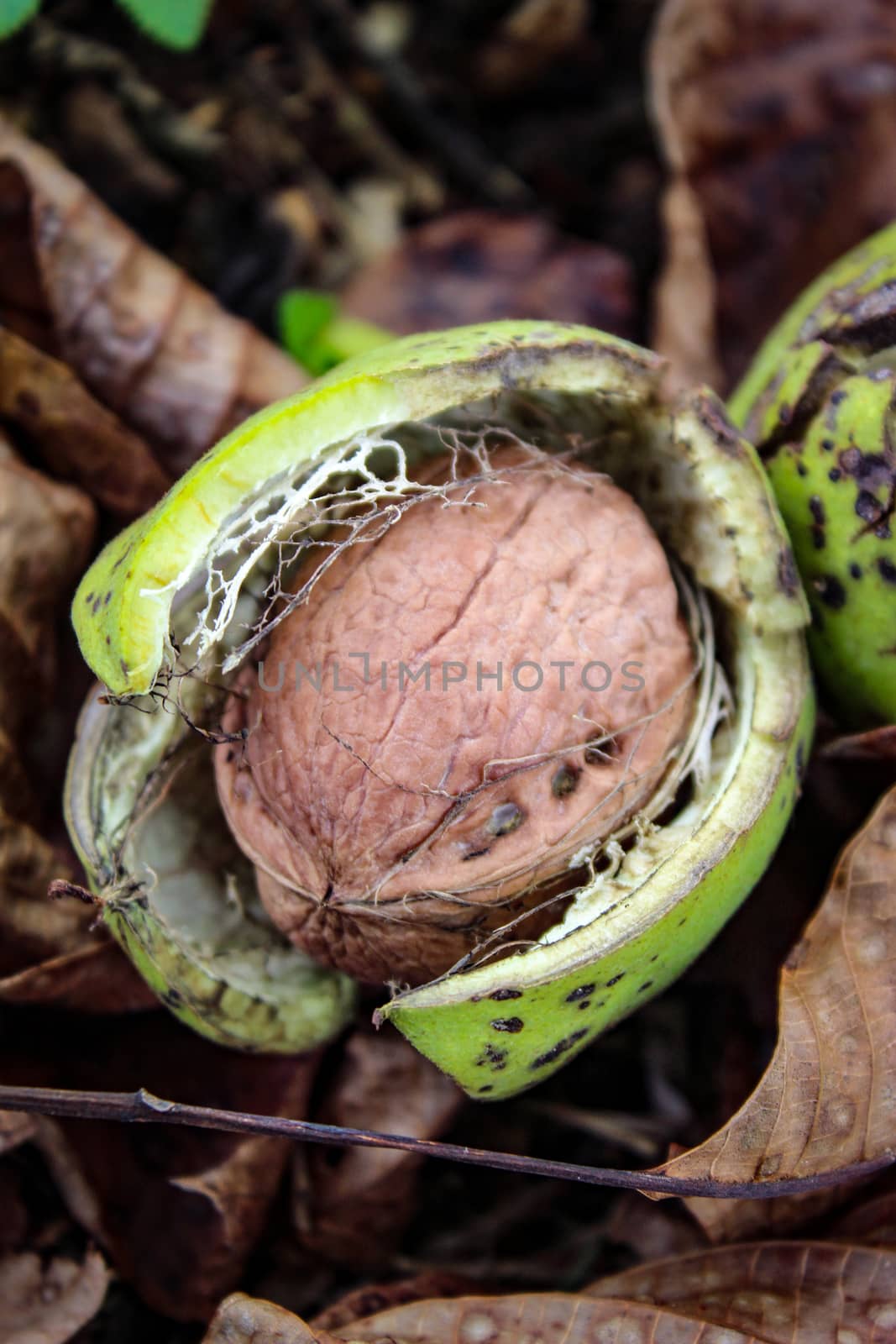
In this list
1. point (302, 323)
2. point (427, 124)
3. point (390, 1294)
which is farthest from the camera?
point (427, 124)

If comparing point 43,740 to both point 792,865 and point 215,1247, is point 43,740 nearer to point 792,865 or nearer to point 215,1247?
point 215,1247

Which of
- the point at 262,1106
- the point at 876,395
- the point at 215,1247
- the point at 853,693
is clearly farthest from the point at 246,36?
the point at 215,1247

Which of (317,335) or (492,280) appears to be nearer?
(317,335)

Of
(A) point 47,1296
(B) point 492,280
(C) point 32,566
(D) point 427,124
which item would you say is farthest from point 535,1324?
(D) point 427,124

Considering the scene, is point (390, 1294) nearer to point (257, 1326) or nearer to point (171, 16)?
point (257, 1326)

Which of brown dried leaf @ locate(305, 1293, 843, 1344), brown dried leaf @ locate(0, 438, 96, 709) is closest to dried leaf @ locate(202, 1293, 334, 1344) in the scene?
brown dried leaf @ locate(305, 1293, 843, 1344)

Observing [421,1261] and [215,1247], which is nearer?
[215,1247]

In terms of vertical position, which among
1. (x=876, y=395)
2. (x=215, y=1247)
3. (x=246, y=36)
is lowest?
(x=215, y=1247)
